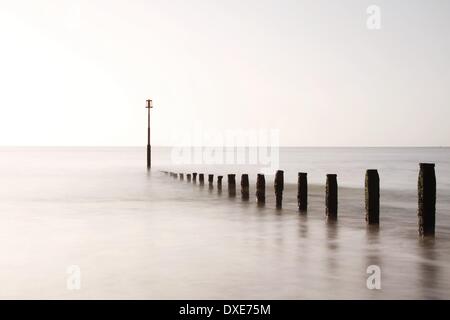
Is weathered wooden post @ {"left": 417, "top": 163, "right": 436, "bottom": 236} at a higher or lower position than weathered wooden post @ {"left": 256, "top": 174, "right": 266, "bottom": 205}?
higher

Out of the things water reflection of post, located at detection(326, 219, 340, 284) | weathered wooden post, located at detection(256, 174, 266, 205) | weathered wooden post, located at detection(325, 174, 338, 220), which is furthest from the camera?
weathered wooden post, located at detection(256, 174, 266, 205)

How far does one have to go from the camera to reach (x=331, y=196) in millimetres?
13711

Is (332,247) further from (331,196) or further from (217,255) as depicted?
(331,196)

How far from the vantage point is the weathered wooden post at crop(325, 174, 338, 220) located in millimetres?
13242

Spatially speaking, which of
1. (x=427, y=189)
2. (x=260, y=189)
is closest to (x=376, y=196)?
(x=427, y=189)

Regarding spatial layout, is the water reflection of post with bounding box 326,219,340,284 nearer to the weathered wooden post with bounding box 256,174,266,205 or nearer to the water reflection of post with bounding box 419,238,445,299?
the water reflection of post with bounding box 419,238,445,299

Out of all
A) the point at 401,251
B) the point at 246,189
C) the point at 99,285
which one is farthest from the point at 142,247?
the point at 246,189

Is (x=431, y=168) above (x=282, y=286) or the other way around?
above

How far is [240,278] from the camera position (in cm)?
761

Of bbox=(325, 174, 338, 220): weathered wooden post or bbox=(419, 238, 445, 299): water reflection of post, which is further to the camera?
bbox=(325, 174, 338, 220): weathered wooden post

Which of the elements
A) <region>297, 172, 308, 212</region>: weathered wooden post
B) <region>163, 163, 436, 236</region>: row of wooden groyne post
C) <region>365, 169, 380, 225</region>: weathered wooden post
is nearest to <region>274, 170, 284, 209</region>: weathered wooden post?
<region>163, 163, 436, 236</region>: row of wooden groyne post

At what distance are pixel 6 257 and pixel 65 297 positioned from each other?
10.5ft
